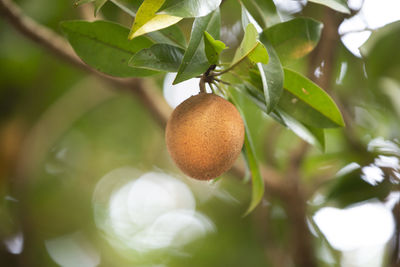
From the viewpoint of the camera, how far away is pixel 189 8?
20.5 inches

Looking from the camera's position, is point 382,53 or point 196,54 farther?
point 382,53

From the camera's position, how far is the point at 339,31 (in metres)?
1.26

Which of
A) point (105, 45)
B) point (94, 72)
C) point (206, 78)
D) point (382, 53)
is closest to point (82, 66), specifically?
point (94, 72)

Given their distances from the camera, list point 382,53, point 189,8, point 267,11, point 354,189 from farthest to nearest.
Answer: point 382,53
point 354,189
point 267,11
point 189,8

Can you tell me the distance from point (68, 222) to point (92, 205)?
0.15 m

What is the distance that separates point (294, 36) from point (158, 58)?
0.25m

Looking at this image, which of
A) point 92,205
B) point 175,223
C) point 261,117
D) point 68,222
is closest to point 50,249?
point 68,222

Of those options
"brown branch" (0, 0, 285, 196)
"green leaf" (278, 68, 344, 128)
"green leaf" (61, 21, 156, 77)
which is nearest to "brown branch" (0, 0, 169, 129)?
"brown branch" (0, 0, 285, 196)

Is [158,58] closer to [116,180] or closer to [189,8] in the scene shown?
[189,8]

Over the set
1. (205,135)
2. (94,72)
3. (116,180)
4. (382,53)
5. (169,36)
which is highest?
(169,36)

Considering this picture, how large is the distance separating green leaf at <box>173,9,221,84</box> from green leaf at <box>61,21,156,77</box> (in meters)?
0.13

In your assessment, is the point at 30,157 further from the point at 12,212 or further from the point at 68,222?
the point at 68,222

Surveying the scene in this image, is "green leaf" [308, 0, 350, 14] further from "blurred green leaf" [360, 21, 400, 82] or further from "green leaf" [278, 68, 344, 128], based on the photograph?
"blurred green leaf" [360, 21, 400, 82]

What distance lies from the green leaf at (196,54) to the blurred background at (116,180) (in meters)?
0.90
